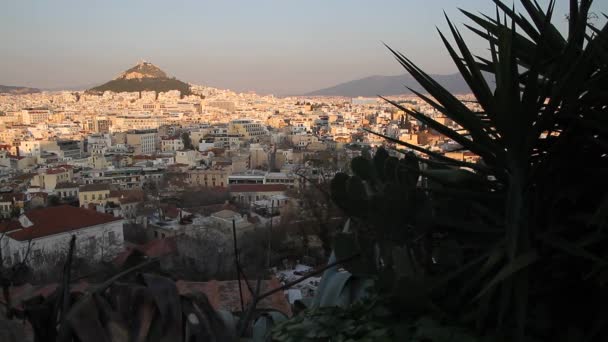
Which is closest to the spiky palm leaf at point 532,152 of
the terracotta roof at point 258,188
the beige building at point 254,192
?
the beige building at point 254,192

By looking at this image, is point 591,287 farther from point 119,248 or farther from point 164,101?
point 164,101

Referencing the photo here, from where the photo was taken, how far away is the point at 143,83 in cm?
11512

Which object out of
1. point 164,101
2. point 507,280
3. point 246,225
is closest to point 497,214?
point 507,280

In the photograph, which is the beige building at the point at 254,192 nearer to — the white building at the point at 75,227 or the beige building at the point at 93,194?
the beige building at the point at 93,194

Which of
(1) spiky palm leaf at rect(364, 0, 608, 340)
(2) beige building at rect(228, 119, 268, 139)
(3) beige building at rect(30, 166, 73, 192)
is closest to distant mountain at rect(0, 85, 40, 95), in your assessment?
(2) beige building at rect(228, 119, 268, 139)

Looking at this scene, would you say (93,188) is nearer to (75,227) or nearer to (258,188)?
(258,188)

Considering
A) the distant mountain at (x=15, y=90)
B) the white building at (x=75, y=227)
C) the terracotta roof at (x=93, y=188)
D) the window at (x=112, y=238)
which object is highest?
the distant mountain at (x=15, y=90)

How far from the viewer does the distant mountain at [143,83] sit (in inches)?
4437

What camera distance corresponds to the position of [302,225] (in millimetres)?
10969

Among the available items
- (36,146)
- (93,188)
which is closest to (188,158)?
(93,188)

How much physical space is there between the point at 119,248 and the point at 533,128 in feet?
52.9

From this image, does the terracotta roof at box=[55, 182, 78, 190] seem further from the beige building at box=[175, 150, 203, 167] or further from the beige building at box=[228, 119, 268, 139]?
the beige building at box=[228, 119, 268, 139]

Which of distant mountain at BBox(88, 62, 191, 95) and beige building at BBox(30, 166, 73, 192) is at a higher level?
distant mountain at BBox(88, 62, 191, 95)

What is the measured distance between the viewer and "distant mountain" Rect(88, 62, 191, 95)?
370 ft
